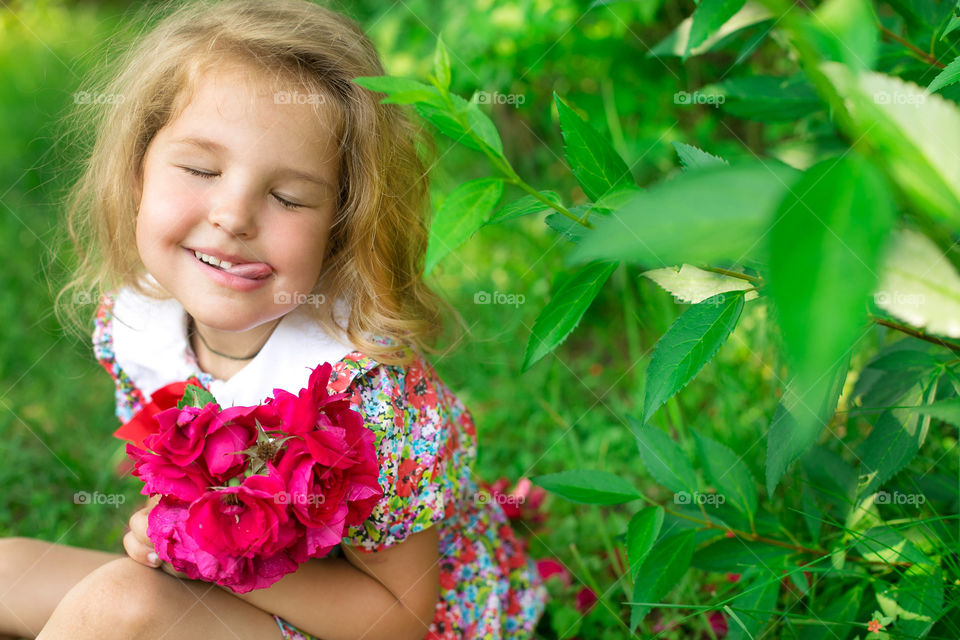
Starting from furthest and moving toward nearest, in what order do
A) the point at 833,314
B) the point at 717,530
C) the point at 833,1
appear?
the point at 717,530 → the point at 833,1 → the point at 833,314

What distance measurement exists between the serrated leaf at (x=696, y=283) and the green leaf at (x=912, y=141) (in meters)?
0.40

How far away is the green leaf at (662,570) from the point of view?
1.19 m

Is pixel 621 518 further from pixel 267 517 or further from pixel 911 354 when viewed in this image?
pixel 267 517

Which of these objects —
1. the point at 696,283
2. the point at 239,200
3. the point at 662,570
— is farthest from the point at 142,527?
the point at 696,283

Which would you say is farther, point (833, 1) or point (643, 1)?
point (643, 1)

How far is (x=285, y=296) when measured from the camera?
1.33 m

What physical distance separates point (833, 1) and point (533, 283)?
2.03 metres

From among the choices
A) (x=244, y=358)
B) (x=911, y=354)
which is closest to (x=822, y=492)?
(x=911, y=354)

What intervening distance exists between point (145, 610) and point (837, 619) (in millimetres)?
1066

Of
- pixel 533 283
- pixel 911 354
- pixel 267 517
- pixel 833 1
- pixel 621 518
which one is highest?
pixel 833 1

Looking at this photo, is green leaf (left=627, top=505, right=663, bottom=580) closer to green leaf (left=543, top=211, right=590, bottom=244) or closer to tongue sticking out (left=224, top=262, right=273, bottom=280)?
green leaf (left=543, top=211, right=590, bottom=244)

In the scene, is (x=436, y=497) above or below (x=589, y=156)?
below

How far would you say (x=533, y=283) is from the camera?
104 inches

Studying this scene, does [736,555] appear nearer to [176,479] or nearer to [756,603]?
[756,603]
